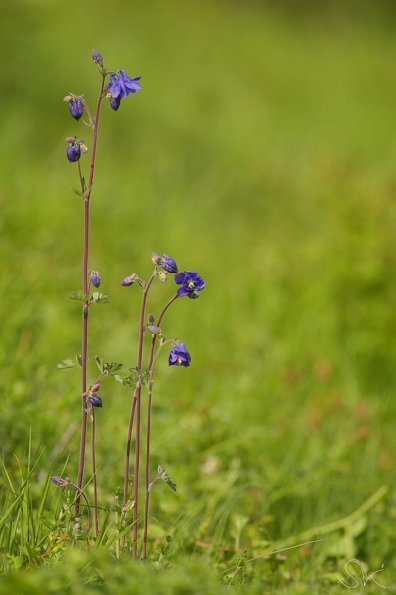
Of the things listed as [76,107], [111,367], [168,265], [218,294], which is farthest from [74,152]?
[218,294]

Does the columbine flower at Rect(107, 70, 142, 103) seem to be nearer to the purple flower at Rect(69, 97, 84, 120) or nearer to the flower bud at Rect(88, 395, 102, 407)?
the purple flower at Rect(69, 97, 84, 120)

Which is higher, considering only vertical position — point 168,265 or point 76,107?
point 76,107

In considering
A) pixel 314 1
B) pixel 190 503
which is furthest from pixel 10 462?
pixel 314 1

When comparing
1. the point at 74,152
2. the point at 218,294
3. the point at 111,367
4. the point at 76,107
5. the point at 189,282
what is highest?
the point at 76,107

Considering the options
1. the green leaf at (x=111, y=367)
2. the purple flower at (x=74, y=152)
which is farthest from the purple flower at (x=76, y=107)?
the green leaf at (x=111, y=367)

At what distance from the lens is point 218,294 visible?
465 centimetres

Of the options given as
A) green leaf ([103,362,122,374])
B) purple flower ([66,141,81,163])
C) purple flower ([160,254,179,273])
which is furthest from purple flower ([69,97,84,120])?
green leaf ([103,362,122,374])

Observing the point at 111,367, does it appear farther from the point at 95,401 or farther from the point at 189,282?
the point at 189,282

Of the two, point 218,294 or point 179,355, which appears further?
point 218,294

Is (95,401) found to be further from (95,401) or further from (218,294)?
(218,294)

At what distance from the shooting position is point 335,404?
3.60 meters

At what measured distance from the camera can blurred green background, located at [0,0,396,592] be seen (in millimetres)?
2662

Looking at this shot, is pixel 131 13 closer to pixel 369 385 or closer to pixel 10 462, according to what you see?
pixel 369 385

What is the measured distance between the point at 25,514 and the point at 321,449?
5.58 feet
